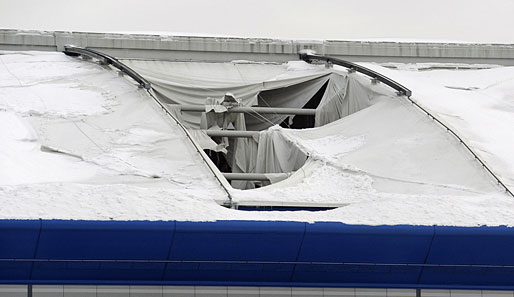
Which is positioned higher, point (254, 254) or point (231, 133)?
point (231, 133)

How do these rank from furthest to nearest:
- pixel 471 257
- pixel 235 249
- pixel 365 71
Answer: pixel 365 71
pixel 471 257
pixel 235 249

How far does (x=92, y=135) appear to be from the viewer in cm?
2648

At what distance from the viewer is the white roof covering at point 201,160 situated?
21.9 metres

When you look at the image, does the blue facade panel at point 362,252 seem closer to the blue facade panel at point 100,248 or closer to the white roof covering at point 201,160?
the white roof covering at point 201,160

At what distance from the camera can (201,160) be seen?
1000 inches

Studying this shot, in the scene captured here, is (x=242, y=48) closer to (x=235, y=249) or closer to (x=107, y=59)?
(x=107, y=59)

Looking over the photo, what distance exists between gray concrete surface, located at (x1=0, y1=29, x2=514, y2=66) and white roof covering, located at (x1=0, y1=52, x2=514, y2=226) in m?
1.90

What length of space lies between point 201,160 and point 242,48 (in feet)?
33.1

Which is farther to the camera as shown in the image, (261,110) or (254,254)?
(261,110)

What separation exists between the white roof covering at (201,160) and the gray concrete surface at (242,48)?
1.90 metres

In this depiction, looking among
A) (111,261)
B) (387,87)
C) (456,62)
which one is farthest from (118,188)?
(456,62)

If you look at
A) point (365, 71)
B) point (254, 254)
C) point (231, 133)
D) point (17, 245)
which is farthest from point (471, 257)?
point (365, 71)

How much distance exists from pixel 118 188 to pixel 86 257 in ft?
9.35

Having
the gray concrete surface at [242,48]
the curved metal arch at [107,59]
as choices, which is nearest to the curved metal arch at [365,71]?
the gray concrete surface at [242,48]
